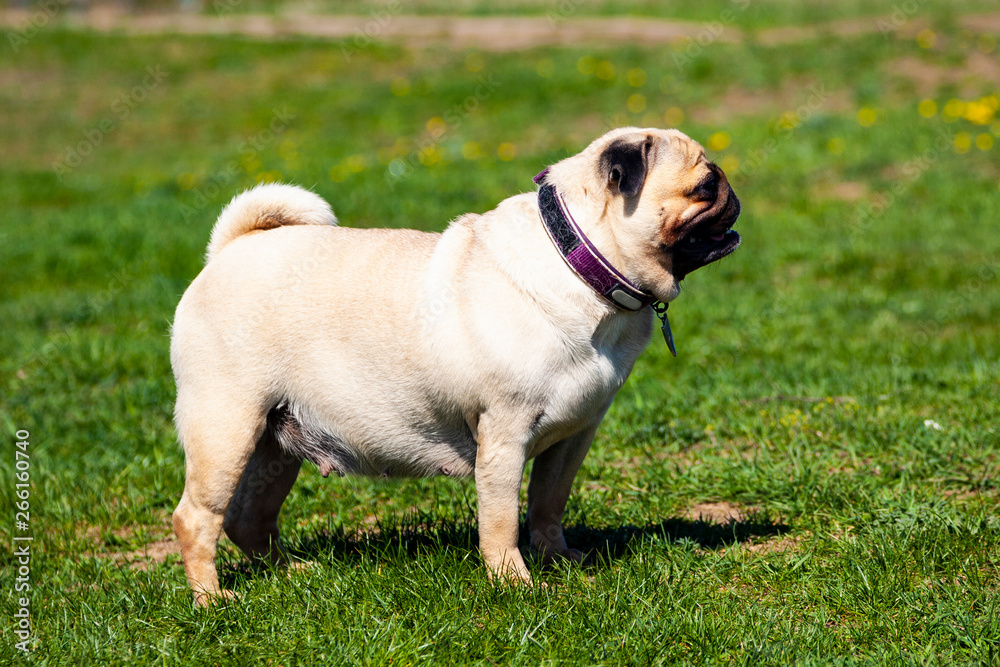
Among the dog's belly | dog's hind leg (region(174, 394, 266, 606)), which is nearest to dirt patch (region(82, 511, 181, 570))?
dog's hind leg (region(174, 394, 266, 606))

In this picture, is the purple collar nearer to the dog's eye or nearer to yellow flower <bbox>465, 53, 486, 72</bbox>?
the dog's eye

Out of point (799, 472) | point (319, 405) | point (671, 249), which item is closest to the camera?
point (671, 249)

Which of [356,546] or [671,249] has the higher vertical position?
[671,249]

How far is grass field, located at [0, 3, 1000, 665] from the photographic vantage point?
11.4ft

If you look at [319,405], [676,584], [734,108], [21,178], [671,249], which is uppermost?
[671,249]

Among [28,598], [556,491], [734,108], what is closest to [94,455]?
[28,598]

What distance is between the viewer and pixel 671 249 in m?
3.66

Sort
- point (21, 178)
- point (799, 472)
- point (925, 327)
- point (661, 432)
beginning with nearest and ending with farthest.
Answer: point (799, 472), point (661, 432), point (925, 327), point (21, 178)

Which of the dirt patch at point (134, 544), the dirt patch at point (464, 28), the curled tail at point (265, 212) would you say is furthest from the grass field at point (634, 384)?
the curled tail at point (265, 212)

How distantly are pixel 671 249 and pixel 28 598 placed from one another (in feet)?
9.58

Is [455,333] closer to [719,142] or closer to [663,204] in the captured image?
[663,204]

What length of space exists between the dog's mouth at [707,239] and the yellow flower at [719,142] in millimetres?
8115

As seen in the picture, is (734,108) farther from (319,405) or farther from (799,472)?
(319,405)

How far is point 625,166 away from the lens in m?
3.51
